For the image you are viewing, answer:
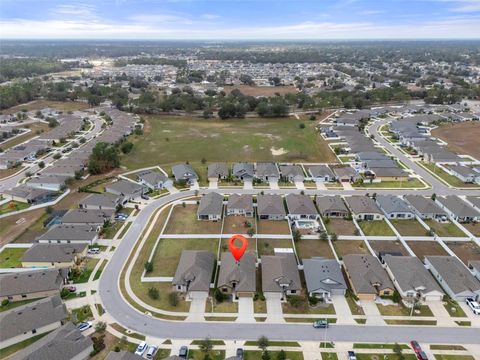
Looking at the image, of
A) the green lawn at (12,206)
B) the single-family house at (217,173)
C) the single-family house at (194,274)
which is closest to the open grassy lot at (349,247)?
the single-family house at (194,274)

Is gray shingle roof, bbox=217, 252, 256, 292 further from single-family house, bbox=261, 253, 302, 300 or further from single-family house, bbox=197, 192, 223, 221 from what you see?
single-family house, bbox=197, 192, 223, 221

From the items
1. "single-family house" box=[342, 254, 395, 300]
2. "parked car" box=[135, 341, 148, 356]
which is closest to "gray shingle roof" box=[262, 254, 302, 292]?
"single-family house" box=[342, 254, 395, 300]

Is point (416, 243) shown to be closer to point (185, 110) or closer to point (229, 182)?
point (229, 182)

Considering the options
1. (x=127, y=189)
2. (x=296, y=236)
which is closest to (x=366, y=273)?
(x=296, y=236)

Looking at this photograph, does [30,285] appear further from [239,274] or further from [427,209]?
[427,209]

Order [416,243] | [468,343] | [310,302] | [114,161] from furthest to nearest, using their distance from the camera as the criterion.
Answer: [114,161] < [416,243] < [310,302] < [468,343]

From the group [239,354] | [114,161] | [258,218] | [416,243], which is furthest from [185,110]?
[239,354]
